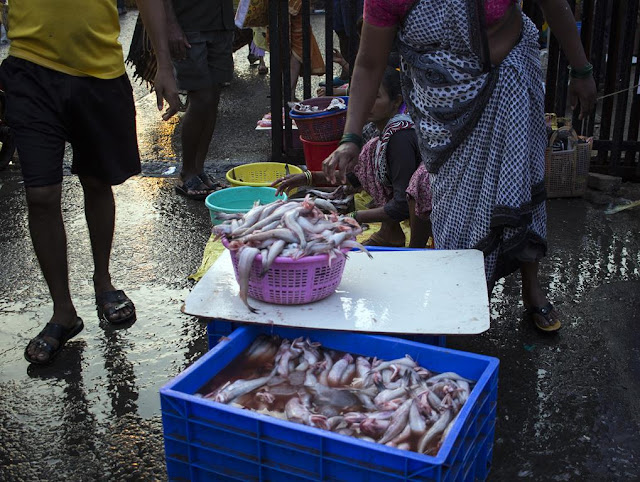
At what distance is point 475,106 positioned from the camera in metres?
3.17

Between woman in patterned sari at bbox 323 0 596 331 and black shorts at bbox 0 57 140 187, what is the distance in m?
1.17

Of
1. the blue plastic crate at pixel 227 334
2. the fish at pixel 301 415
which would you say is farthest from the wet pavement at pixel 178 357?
the fish at pixel 301 415

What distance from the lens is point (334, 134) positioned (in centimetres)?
538

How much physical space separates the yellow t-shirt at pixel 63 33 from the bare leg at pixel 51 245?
57cm

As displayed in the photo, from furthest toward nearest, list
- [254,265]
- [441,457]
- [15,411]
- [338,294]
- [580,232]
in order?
[580,232] < [15,411] < [338,294] < [254,265] < [441,457]

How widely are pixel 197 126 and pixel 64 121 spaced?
2.13 meters

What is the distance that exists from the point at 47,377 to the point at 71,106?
4.12ft

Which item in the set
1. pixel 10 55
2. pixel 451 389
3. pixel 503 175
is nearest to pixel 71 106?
pixel 10 55

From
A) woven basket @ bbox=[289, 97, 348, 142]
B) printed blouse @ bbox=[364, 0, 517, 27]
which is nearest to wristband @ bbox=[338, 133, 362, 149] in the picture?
printed blouse @ bbox=[364, 0, 517, 27]

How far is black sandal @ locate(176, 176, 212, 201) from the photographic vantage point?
5.64 metres

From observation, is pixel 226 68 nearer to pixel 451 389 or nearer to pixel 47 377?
pixel 47 377

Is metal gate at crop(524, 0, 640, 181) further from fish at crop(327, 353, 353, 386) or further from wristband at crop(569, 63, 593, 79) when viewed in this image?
fish at crop(327, 353, 353, 386)

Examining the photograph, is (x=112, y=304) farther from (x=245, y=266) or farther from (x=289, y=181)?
(x=245, y=266)

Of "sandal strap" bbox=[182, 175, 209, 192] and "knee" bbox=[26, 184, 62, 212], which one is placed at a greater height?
"knee" bbox=[26, 184, 62, 212]
